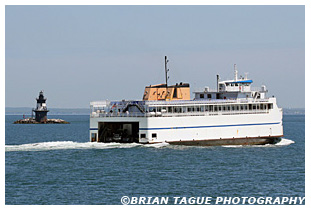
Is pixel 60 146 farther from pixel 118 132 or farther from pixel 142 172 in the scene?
pixel 142 172

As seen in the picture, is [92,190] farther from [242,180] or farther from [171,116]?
[171,116]

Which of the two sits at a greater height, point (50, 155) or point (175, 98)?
point (175, 98)

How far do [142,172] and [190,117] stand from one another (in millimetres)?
14111

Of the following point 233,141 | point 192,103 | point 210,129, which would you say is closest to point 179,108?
point 192,103

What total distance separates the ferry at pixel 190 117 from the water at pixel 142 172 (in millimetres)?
1463

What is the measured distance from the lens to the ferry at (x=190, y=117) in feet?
168

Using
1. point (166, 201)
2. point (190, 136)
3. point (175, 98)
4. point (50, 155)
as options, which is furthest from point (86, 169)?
point (175, 98)

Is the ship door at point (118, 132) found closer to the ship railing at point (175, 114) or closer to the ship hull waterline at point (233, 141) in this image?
the ship railing at point (175, 114)

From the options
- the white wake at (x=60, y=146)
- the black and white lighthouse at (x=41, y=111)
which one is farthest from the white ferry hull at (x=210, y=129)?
the black and white lighthouse at (x=41, y=111)

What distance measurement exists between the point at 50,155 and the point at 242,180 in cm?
1717

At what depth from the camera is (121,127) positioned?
55625 millimetres

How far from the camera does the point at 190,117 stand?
5250cm

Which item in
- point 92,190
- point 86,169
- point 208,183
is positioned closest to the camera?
point 92,190

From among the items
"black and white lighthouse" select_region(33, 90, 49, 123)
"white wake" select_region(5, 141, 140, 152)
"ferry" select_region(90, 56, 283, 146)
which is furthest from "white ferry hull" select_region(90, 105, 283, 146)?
"black and white lighthouse" select_region(33, 90, 49, 123)
